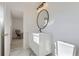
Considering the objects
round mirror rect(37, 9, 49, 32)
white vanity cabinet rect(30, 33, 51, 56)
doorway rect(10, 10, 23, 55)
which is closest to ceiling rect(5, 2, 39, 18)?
doorway rect(10, 10, 23, 55)

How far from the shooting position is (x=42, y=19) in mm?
1362

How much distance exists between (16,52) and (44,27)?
0.40 meters

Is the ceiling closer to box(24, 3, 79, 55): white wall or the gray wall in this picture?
box(24, 3, 79, 55): white wall

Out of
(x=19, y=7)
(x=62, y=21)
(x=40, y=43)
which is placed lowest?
(x=40, y=43)

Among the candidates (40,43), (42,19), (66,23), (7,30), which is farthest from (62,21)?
(7,30)

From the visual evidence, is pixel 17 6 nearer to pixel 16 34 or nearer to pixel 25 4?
pixel 25 4

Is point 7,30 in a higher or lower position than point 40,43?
higher

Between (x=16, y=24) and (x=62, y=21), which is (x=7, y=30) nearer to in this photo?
(x=16, y=24)

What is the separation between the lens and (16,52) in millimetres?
1296

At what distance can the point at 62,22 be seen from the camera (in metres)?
1.33

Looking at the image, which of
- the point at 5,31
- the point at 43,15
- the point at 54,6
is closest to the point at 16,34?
the point at 5,31

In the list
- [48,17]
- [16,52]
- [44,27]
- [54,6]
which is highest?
[54,6]

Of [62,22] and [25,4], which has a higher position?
[25,4]

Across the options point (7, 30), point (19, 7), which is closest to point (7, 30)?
point (7, 30)
